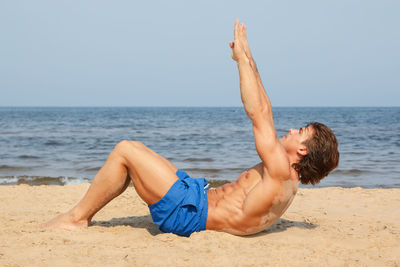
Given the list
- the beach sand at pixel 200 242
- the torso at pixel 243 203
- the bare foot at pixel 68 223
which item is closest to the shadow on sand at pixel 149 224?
the beach sand at pixel 200 242

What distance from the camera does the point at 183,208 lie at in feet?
11.3

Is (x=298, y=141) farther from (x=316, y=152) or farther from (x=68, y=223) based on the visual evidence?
(x=68, y=223)

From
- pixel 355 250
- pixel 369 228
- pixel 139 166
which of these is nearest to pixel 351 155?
pixel 369 228

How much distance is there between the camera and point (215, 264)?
9.71 ft

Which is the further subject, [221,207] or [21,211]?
[21,211]

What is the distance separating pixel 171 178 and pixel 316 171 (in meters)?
1.18

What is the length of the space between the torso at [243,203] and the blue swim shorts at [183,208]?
0.10 metres

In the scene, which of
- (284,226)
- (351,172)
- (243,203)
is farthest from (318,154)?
(351,172)

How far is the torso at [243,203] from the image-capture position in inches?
128

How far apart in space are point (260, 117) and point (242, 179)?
695mm

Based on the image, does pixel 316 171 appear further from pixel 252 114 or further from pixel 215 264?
pixel 215 264

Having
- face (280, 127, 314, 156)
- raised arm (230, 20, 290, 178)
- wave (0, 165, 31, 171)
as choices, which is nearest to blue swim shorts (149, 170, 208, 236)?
raised arm (230, 20, 290, 178)

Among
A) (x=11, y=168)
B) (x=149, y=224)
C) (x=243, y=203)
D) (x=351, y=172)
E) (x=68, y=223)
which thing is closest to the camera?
(x=243, y=203)

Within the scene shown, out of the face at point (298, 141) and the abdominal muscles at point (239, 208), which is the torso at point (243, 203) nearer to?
the abdominal muscles at point (239, 208)
